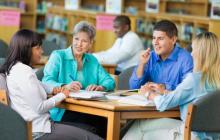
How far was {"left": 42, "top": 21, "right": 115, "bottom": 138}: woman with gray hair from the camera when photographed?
4.67 metres

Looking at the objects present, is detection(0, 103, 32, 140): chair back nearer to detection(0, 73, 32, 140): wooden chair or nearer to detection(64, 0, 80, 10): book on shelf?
detection(0, 73, 32, 140): wooden chair

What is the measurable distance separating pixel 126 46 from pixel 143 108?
312 cm

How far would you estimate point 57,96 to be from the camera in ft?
13.5

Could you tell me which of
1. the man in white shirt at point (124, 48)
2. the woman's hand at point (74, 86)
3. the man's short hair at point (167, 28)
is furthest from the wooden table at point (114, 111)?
the man in white shirt at point (124, 48)

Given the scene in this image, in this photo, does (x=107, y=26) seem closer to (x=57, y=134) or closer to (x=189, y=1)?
(x=189, y=1)

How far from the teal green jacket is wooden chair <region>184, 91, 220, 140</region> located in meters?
1.12

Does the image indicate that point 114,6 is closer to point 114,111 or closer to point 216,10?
point 216,10

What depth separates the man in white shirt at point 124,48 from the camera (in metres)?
7.02

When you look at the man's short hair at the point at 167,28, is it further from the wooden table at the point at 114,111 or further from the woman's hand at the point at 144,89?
the wooden table at the point at 114,111

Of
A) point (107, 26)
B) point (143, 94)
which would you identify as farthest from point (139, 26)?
point (143, 94)

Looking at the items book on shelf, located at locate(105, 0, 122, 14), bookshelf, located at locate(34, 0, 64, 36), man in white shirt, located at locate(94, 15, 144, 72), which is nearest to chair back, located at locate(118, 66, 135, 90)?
man in white shirt, located at locate(94, 15, 144, 72)

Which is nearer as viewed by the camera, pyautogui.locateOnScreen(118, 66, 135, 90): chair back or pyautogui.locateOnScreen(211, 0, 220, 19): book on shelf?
pyautogui.locateOnScreen(118, 66, 135, 90): chair back

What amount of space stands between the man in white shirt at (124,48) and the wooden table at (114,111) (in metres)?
2.79

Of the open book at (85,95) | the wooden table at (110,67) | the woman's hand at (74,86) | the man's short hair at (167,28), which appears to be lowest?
the wooden table at (110,67)
